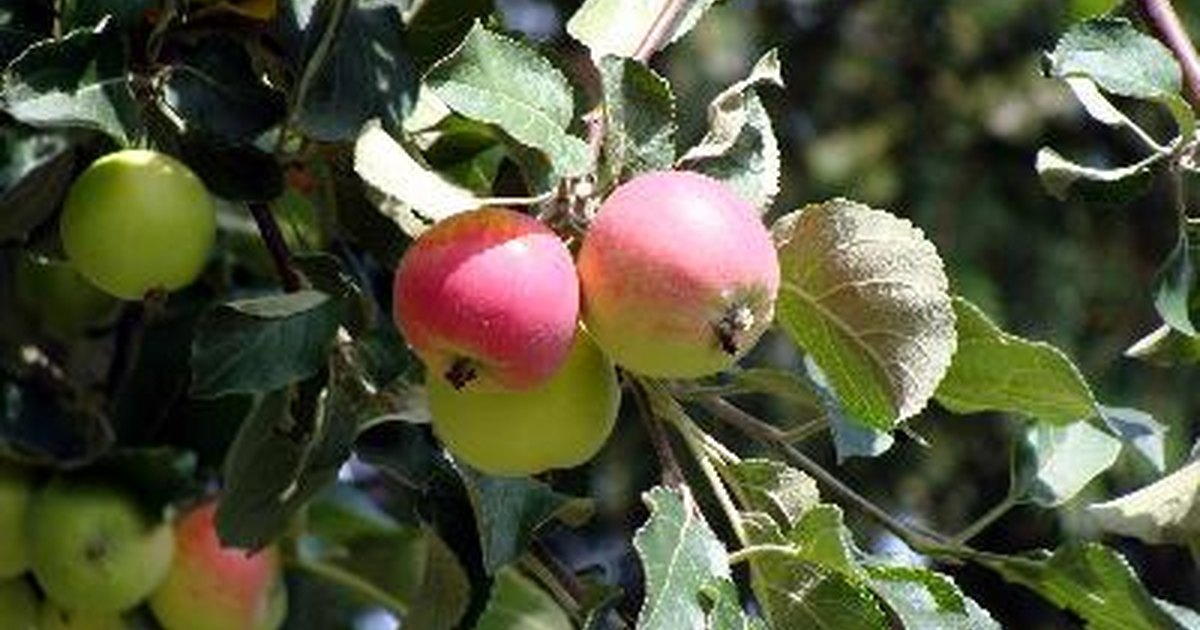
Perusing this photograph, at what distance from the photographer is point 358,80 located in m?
0.90

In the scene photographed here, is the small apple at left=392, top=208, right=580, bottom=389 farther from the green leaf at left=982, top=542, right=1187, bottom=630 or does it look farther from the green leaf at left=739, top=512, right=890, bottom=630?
the green leaf at left=982, top=542, right=1187, bottom=630

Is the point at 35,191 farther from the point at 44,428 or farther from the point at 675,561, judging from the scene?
the point at 675,561

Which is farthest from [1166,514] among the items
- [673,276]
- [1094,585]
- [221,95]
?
[221,95]

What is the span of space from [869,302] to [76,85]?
0.29 metres

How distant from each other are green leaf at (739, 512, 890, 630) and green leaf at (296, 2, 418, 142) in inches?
7.6

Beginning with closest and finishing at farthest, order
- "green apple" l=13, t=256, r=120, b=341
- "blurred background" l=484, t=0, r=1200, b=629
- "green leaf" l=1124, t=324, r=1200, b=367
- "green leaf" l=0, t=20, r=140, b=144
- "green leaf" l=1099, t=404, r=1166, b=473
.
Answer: "green leaf" l=0, t=20, r=140, b=144 → "green leaf" l=1124, t=324, r=1200, b=367 → "green leaf" l=1099, t=404, r=1166, b=473 → "green apple" l=13, t=256, r=120, b=341 → "blurred background" l=484, t=0, r=1200, b=629

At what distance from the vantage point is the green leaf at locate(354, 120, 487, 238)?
855mm

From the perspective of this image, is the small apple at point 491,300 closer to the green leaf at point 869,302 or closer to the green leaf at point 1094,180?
the green leaf at point 869,302

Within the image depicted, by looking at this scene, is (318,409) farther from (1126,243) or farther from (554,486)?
(1126,243)

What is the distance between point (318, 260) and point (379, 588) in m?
0.41

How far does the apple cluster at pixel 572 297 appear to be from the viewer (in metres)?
0.80

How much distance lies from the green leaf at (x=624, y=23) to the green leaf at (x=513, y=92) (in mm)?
41

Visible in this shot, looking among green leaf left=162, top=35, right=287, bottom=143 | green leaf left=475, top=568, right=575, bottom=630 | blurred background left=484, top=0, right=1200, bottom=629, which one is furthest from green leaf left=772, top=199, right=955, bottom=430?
blurred background left=484, top=0, right=1200, bottom=629

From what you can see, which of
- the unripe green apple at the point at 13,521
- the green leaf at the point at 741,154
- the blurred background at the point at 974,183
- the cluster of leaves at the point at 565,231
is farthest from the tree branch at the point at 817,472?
the blurred background at the point at 974,183
